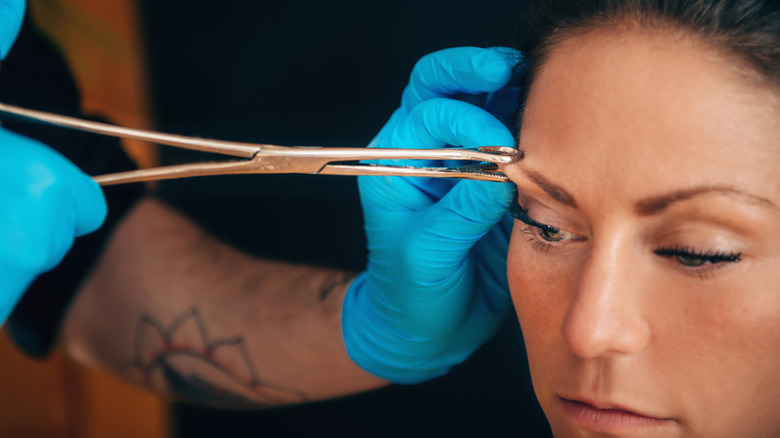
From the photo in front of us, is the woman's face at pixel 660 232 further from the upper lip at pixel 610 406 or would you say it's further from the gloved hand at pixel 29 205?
the gloved hand at pixel 29 205

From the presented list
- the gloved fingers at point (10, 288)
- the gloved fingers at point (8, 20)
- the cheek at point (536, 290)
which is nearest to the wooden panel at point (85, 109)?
the gloved fingers at point (8, 20)

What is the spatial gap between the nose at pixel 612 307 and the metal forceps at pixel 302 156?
6.4 inches

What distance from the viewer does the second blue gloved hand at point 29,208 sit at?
0.69 metres

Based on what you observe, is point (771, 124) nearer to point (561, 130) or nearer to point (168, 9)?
point (561, 130)

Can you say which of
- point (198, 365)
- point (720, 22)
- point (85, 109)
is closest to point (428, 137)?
point (720, 22)

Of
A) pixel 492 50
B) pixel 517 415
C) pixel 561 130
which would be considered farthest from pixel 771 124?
pixel 517 415

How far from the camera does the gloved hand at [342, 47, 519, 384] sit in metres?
0.76

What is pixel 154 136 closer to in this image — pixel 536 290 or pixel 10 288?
pixel 10 288

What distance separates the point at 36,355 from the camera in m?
1.17

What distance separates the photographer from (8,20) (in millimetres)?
752

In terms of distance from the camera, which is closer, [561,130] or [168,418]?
[561,130]

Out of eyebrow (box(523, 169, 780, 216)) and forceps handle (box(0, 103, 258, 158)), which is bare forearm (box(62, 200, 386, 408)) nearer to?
forceps handle (box(0, 103, 258, 158))

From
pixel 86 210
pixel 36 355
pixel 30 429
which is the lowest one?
pixel 30 429

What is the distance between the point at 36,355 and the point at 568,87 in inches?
44.7
